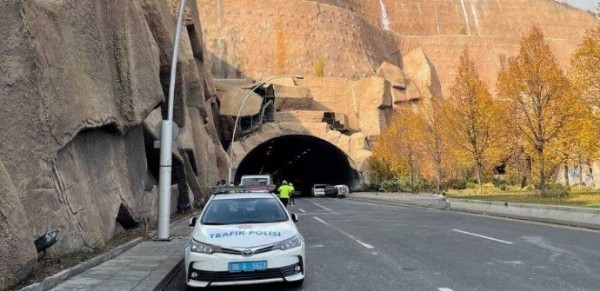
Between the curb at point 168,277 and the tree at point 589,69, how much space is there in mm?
23966

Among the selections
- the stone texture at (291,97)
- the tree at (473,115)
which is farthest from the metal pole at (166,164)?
the stone texture at (291,97)

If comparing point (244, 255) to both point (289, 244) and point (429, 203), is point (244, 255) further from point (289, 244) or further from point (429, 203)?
point (429, 203)

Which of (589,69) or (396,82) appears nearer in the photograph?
(589,69)

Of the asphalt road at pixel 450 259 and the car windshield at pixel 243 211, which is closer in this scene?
the asphalt road at pixel 450 259

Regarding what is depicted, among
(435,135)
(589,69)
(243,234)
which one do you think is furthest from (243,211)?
(435,135)

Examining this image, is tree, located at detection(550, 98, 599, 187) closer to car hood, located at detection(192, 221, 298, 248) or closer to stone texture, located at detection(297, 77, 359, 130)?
car hood, located at detection(192, 221, 298, 248)

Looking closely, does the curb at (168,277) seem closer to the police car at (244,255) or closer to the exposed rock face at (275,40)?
the police car at (244,255)

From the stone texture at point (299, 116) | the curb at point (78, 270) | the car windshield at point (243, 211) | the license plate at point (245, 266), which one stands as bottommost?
the curb at point (78, 270)

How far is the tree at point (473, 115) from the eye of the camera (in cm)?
3441

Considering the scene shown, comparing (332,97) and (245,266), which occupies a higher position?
(332,97)

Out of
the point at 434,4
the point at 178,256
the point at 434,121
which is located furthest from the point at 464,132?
the point at 434,4

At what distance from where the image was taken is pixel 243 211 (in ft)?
29.3

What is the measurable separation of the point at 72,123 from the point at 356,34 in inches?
3141

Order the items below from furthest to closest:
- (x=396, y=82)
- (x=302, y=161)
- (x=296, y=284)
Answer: (x=302, y=161) < (x=396, y=82) < (x=296, y=284)
